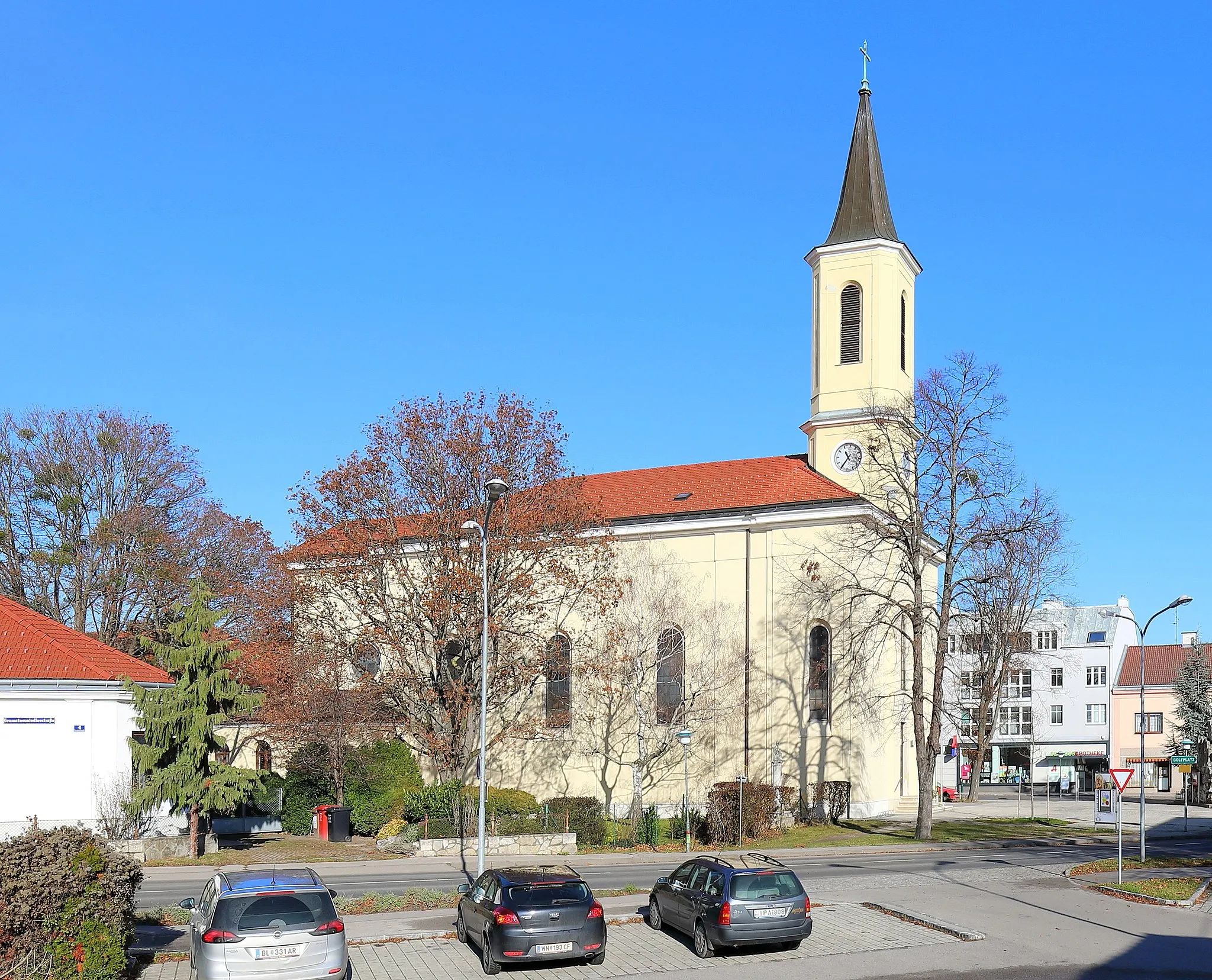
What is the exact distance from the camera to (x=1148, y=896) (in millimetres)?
23234

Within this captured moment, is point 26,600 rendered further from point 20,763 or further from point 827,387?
point 827,387

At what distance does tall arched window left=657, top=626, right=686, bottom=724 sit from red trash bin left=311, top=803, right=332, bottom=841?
12.4 m

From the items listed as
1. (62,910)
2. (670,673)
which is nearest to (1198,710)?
(670,673)

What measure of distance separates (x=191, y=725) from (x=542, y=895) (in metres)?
17.9

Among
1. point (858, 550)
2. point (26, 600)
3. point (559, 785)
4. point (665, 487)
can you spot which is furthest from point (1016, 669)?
point (26, 600)

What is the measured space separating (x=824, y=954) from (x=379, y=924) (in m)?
7.57

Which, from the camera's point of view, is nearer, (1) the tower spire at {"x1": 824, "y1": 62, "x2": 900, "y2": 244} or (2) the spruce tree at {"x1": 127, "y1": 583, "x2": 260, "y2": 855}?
(2) the spruce tree at {"x1": 127, "y1": 583, "x2": 260, "y2": 855}

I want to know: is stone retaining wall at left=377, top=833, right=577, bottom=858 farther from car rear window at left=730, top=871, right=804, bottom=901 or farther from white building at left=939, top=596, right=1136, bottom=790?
white building at left=939, top=596, right=1136, bottom=790

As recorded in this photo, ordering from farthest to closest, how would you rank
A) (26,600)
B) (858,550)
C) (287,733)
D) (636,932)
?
(26,600) < (858,550) < (287,733) < (636,932)

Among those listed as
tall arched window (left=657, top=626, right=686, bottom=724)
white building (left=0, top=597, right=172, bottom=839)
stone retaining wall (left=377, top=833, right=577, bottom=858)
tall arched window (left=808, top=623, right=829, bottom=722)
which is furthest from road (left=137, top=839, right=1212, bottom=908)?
tall arched window (left=657, top=626, right=686, bottom=724)

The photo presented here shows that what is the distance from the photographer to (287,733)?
129 ft

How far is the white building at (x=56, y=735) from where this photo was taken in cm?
3170

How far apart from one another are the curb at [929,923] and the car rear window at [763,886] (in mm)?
2818

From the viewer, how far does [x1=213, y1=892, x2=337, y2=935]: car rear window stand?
13.9 m
